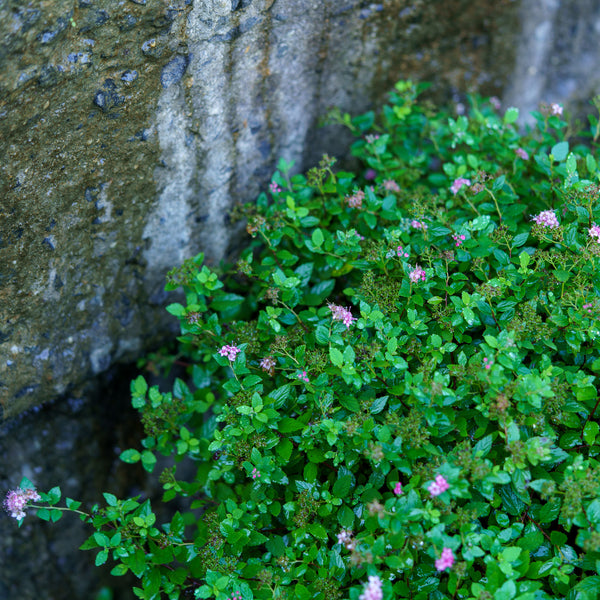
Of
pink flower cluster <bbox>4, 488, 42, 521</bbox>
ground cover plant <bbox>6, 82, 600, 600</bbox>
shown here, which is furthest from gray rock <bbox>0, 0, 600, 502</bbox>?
pink flower cluster <bbox>4, 488, 42, 521</bbox>

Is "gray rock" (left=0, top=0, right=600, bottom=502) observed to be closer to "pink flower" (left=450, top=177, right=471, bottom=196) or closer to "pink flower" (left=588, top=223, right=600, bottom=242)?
"pink flower" (left=450, top=177, right=471, bottom=196)

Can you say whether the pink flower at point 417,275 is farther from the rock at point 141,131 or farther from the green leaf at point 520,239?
the rock at point 141,131

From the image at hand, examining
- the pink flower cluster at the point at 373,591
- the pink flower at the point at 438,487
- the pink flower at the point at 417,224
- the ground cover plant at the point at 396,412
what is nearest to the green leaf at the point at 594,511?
the ground cover plant at the point at 396,412

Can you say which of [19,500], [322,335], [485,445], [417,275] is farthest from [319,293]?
[19,500]

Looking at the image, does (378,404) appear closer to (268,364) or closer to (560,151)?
(268,364)

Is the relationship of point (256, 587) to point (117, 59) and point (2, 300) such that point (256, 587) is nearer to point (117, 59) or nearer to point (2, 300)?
point (2, 300)

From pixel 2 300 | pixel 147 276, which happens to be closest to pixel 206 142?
pixel 147 276
